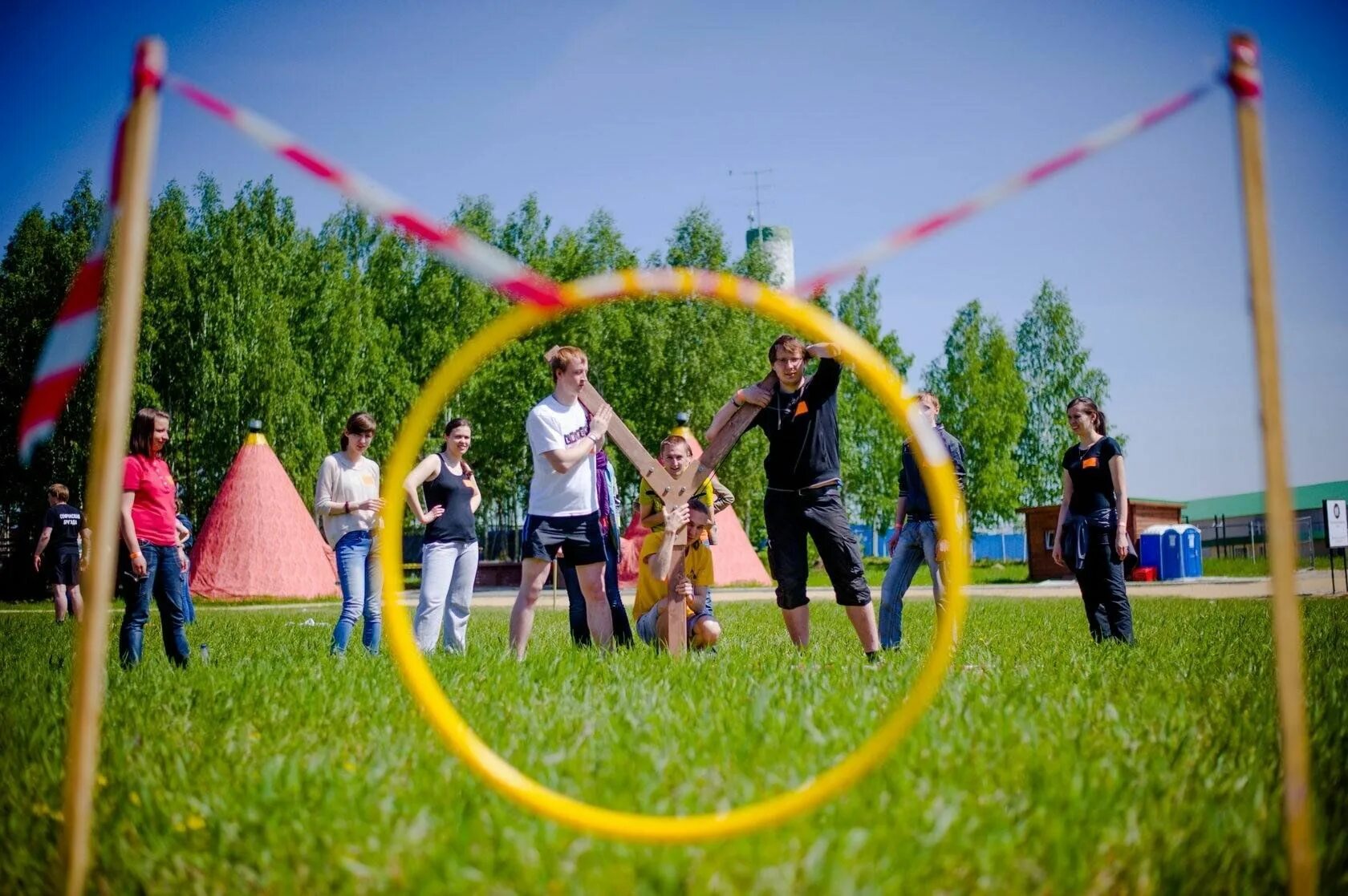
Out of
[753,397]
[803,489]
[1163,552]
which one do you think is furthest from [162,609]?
[1163,552]

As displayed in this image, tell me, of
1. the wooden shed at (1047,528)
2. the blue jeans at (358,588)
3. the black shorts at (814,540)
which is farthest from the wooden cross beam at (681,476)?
the wooden shed at (1047,528)

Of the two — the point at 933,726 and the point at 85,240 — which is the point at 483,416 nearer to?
the point at 85,240

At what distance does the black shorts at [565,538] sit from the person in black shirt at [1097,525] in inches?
136

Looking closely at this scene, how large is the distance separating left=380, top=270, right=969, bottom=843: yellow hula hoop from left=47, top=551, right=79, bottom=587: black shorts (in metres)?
13.4

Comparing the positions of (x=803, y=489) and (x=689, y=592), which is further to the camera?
(x=689, y=592)

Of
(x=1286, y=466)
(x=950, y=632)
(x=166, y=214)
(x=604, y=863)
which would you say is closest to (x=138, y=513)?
(x=604, y=863)

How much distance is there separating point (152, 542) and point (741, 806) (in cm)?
519

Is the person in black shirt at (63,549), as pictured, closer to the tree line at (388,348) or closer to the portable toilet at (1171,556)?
the tree line at (388,348)

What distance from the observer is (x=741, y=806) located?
2.91 meters

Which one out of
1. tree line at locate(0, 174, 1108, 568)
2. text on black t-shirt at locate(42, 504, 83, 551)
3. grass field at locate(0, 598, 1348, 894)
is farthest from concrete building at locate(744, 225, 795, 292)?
grass field at locate(0, 598, 1348, 894)

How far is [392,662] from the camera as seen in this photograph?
6020 mm

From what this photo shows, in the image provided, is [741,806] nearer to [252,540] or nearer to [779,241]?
[252,540]

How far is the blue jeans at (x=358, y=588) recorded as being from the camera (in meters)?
7.49

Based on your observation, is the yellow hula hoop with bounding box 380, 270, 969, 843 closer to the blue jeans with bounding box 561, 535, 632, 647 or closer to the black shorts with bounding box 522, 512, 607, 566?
the black shorts with bounding box 522, 512, 607, 566
